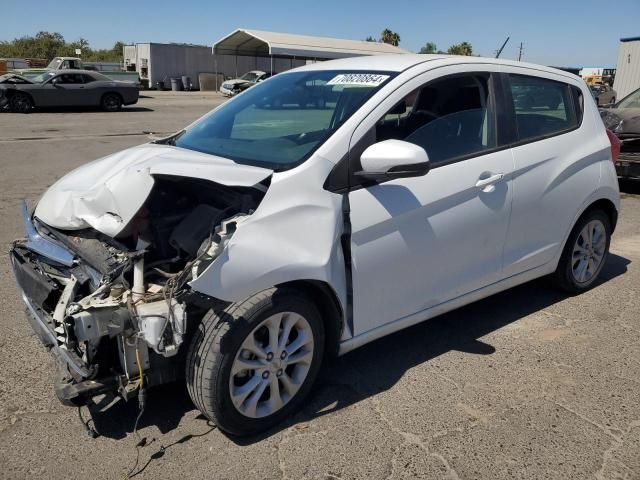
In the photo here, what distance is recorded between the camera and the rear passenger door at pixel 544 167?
374 centimetres

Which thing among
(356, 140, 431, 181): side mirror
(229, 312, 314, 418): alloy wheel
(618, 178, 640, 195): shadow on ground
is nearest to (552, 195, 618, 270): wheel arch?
(356, 140, 431, 181): side mirror

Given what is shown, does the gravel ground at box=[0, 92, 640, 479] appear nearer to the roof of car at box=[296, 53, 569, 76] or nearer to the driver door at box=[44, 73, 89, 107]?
the roof of car at box=[296, 53, 569, 76]

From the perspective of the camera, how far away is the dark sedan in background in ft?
65.2

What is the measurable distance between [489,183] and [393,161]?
36.6 inches

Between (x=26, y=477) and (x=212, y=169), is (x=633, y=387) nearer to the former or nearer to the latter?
(x=212, y=169)

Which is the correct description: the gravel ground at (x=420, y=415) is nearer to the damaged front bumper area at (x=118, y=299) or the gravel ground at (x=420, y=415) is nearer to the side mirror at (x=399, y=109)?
the damaged front bumper area at (x=118, y=299)

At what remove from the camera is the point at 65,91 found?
68.2 feet

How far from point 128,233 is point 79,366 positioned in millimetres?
663

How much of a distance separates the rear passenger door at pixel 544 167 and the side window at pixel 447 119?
23 centimetres

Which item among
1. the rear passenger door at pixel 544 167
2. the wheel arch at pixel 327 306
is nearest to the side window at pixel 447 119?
the rear passenger door at pixel 544 167

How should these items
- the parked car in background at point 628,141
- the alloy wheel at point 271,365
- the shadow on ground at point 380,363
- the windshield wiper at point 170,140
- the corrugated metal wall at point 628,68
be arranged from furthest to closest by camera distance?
the corrugated metal wall at point 628,68 < the parked car in background at point 628,141 < the windshield wiper at point 170,140 < the shadow on ground at point 380,363 < the alloy wheel at point 271,365

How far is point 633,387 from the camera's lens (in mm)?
3350

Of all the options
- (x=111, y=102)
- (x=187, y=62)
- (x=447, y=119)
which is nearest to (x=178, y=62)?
(x=187, y=62)

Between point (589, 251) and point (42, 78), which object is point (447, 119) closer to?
point (589, 251)
